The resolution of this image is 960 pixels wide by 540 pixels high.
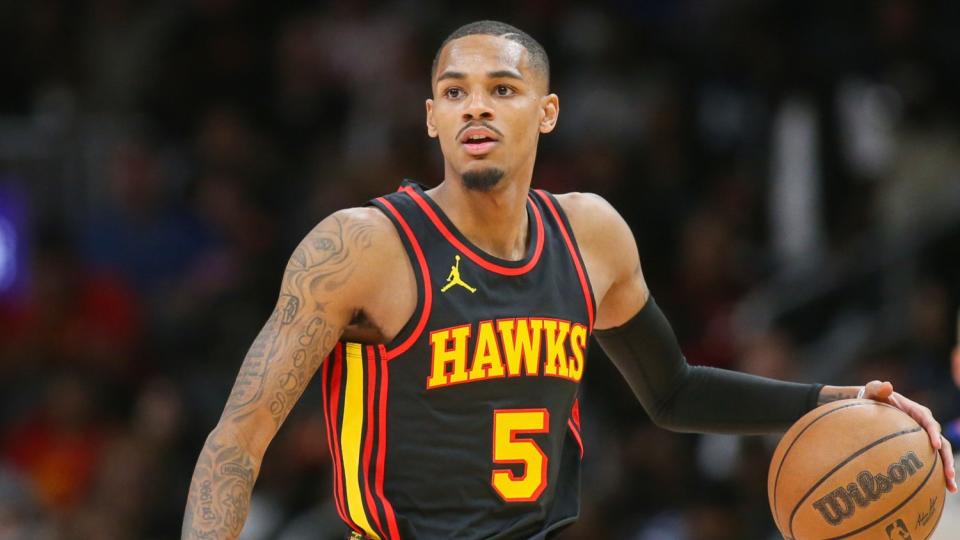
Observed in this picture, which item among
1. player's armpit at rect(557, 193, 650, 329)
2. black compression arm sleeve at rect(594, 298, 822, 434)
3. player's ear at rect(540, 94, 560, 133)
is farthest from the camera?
black compression arm sleeve at rect(594, 298, 822, 434)

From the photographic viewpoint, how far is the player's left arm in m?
4.91

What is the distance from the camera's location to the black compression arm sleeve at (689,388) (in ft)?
16.5

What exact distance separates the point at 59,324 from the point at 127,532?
166 centimetres

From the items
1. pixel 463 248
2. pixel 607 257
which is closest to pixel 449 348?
pixel 463 248

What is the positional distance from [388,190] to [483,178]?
475 cm

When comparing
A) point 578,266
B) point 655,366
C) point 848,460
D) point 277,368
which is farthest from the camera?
point 655,366

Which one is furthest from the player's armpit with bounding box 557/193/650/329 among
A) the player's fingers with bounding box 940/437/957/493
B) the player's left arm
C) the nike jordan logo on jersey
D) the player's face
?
the player's fingers with bounding box 940/437/957/493

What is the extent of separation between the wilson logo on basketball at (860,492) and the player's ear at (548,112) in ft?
4.26

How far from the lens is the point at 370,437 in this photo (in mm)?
4359

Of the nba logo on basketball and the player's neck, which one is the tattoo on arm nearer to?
the nba logo on basketball

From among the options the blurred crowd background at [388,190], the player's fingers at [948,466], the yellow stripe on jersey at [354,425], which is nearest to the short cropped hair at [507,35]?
the yellow stripe on jersey at [354,425]

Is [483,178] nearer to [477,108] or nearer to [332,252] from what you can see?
[477,108]

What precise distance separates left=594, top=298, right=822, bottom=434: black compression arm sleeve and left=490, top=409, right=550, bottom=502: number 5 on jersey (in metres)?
0.70

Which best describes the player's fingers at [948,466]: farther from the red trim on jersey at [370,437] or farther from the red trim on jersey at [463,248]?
the red trim on jersey at [370,437]
